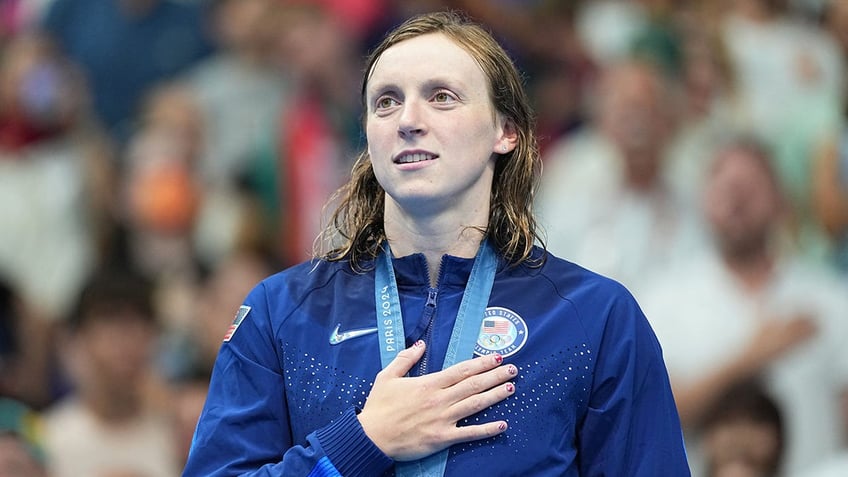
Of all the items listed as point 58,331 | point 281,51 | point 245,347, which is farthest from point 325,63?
point 245,347

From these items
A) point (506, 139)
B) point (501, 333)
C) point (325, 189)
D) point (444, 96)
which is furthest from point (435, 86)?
point (325, 189)

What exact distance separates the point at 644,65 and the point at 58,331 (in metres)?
3.61

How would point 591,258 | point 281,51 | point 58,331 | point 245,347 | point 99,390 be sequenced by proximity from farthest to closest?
point 281,51
point 58,331
point 591,258
point 99,390
point 245,347

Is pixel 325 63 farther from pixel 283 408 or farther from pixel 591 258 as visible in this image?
pixel 283 408

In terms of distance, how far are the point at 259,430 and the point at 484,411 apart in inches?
20.7

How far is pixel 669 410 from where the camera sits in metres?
3.30

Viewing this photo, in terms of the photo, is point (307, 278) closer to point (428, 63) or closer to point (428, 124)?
point (428, 124)

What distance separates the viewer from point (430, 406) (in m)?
3.13

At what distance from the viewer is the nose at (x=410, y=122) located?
10.7 ft

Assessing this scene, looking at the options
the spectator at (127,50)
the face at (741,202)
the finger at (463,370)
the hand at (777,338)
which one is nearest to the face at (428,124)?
the finger at (463,370)

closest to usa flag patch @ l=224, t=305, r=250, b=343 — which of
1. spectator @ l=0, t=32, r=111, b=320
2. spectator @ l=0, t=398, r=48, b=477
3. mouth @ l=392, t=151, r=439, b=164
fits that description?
mouth @ l=392, t=151, r=439, b=164

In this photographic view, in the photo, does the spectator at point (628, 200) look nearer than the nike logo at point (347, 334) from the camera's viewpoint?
No

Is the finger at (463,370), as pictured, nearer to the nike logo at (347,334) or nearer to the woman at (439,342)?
the woman at (439,342)

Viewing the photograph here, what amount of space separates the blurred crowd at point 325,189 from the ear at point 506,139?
2773 mm
